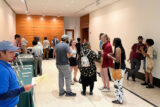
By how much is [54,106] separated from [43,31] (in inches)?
372

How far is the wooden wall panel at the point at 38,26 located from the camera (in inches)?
440

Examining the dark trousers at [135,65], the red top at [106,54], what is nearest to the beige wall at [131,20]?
the dark trousers at [135,65]

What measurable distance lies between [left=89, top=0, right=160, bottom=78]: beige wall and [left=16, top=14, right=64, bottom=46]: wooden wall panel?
4.56 meters

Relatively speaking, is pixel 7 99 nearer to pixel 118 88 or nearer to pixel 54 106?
pixel 54 106

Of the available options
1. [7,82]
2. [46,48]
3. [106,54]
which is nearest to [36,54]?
[106,54]

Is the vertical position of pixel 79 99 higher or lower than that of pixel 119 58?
lower

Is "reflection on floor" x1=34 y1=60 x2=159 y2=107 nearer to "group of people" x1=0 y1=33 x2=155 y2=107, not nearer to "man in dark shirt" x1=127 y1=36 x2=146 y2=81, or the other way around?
"group of people" x1=0 y1=33 x2=155 y2=107

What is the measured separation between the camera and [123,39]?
6.28m

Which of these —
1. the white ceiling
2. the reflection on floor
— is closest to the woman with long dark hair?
the reflection on floor

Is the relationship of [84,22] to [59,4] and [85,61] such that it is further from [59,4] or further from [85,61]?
[85,61]

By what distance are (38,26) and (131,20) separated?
820cm

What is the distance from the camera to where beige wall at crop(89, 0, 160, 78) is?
4.48 meters

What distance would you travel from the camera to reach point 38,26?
456 inches

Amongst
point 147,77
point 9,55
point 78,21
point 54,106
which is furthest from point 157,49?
point 78,21
